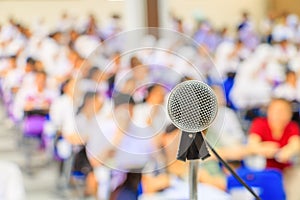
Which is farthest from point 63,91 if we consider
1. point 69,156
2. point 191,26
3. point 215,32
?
point 215,32

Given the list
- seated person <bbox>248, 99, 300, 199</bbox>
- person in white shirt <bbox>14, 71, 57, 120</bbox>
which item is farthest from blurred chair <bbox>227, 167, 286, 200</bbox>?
person in white shirt <bbox>14, 71, 57, 120</bbox>

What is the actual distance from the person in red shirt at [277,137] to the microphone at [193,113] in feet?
5.90

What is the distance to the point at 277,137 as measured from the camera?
274 centimetres

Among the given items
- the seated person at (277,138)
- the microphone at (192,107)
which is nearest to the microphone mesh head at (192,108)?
the microphone at (192,107)

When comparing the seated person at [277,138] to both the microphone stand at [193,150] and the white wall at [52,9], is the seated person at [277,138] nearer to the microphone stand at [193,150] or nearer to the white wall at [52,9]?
the white wall at [52,9]

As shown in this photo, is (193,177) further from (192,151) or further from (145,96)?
(145,96)

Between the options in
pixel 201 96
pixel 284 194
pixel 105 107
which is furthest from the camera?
pixel 284 194

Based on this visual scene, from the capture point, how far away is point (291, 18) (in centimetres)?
381

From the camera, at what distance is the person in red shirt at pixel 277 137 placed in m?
2.68

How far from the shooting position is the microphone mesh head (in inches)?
35.4

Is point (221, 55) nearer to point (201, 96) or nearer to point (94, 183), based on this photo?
point (94, 183)

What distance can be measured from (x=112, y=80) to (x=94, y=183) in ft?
6.17

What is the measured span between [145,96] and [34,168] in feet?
7.63

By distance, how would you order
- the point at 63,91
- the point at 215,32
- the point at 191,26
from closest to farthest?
1. the point at 63,91
2. the point at 191,26
3. the point at 215,32
